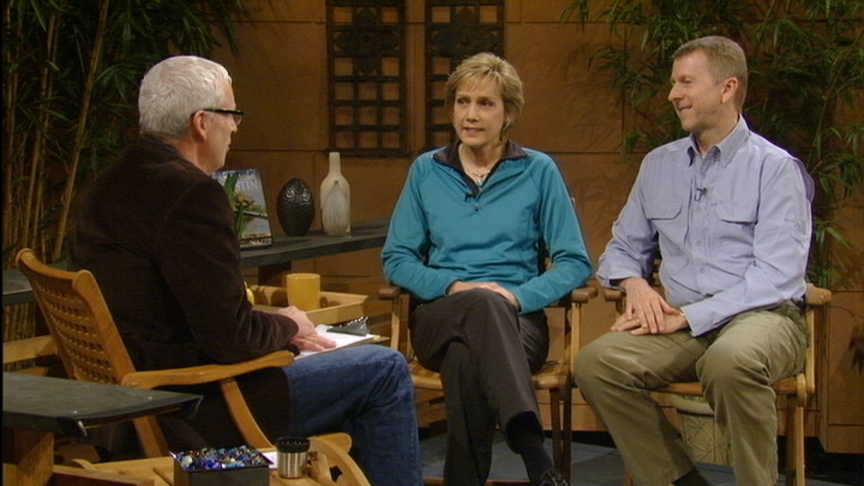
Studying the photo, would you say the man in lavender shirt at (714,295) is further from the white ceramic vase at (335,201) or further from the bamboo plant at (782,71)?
the white ceramic vase at (335,201)

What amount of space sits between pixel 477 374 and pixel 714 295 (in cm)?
80

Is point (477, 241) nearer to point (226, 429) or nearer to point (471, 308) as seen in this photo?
point (471, 308)

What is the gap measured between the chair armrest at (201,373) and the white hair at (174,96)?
0.57 metres

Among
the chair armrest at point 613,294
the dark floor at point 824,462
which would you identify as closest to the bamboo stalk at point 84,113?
the chair armrest at point 613,294

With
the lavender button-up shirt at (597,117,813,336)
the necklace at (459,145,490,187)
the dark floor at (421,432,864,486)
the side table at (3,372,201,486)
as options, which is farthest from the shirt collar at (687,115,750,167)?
the side table at (3,372,201,486)

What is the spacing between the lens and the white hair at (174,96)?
2.80 m

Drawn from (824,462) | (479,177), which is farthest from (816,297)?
(824,462)

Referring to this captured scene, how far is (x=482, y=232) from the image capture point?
382cm

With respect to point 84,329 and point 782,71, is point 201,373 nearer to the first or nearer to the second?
point 84,329

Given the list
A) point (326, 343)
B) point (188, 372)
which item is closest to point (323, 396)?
point (326, 343)

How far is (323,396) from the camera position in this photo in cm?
296

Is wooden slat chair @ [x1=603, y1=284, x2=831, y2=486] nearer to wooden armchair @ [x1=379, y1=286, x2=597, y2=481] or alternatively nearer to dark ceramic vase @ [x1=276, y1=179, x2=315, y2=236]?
wooden armchair @ [x1=379, y1=286, x2=597, y2=481]

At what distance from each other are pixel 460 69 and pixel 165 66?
131 cm

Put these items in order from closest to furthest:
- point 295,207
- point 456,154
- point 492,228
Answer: point 492,228
point 456,154
point 295,207
